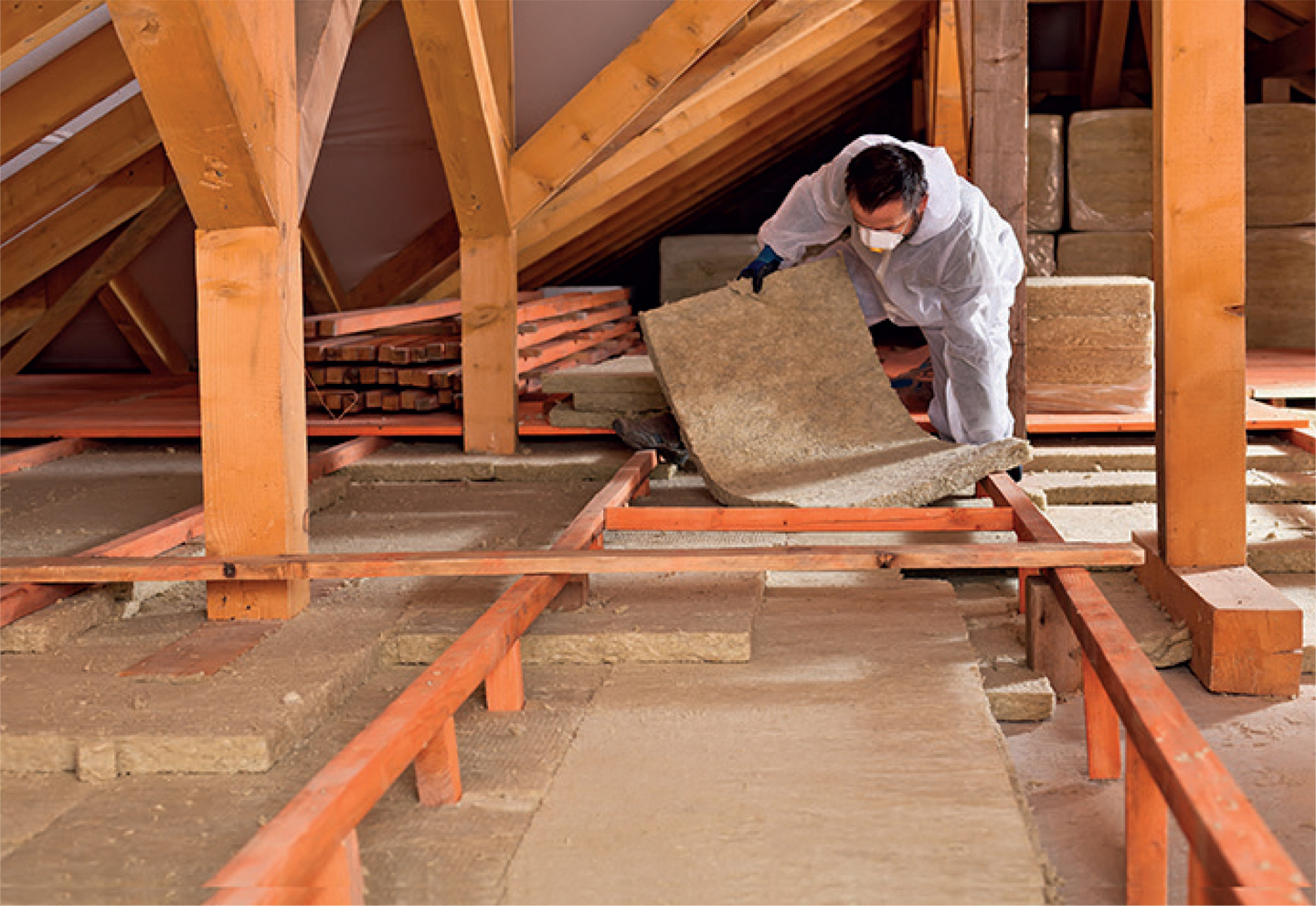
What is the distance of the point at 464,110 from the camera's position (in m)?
4.27

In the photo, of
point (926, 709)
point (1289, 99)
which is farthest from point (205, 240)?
point (1289, 99)

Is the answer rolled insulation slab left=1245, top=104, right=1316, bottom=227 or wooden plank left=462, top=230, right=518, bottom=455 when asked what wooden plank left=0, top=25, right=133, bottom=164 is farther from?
rolled insulation slab left=1245, top=104, right=1316, bottom=227

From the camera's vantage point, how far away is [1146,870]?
1866 millimetres

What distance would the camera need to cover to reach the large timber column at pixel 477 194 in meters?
4.13

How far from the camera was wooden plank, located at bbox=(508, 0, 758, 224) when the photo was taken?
4.27 metres

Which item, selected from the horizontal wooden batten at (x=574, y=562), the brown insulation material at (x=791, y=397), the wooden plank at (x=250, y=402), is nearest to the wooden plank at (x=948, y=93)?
the brown insulation material at (x=791, y=397)

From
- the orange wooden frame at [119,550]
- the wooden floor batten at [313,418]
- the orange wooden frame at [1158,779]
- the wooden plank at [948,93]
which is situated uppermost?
the wooden plank at [948,93]

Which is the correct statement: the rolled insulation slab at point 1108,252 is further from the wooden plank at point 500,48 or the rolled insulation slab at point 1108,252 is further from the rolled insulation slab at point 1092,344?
the wooden plank at point 500,48

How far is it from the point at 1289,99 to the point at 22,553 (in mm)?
8535

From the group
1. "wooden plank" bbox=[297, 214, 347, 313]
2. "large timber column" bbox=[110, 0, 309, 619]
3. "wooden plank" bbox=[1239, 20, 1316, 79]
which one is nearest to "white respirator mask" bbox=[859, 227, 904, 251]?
"large timber column" bbox=[110, 0, 309, 619]

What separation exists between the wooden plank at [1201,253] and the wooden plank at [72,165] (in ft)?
13.4

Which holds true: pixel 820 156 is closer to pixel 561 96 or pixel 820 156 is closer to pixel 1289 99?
pixel 1289 99

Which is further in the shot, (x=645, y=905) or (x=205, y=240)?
(x=205, y=240)

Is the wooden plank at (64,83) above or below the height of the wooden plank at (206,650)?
above
